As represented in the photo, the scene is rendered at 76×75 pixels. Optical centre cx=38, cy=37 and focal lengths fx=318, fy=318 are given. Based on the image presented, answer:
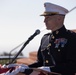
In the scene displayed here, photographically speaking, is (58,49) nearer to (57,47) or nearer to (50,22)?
(57,47)

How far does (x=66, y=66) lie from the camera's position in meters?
3.19

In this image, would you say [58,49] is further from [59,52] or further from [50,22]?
[50,22]

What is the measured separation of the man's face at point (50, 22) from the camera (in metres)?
3.36

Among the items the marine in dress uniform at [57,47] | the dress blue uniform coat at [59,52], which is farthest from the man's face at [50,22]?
the dress blue uniform coat at [59,52]

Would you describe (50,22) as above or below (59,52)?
above

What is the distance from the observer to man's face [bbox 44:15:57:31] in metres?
3.36

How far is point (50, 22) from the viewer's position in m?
3.36

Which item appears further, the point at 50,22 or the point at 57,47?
the point at 57,47

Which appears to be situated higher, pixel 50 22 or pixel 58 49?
pixel 50 22

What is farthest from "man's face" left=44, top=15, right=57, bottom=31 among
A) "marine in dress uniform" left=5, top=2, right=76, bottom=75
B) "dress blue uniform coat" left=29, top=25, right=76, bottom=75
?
"dress blue uniform coat" left=29, top=25, right=76, bottom=75

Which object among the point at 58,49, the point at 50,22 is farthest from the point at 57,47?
the point at 50,22

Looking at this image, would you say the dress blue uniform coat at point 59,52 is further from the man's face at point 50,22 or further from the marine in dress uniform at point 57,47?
the man's face at point 50,22

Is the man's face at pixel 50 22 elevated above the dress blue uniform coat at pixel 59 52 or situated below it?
above

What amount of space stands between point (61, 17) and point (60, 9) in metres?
0.14
